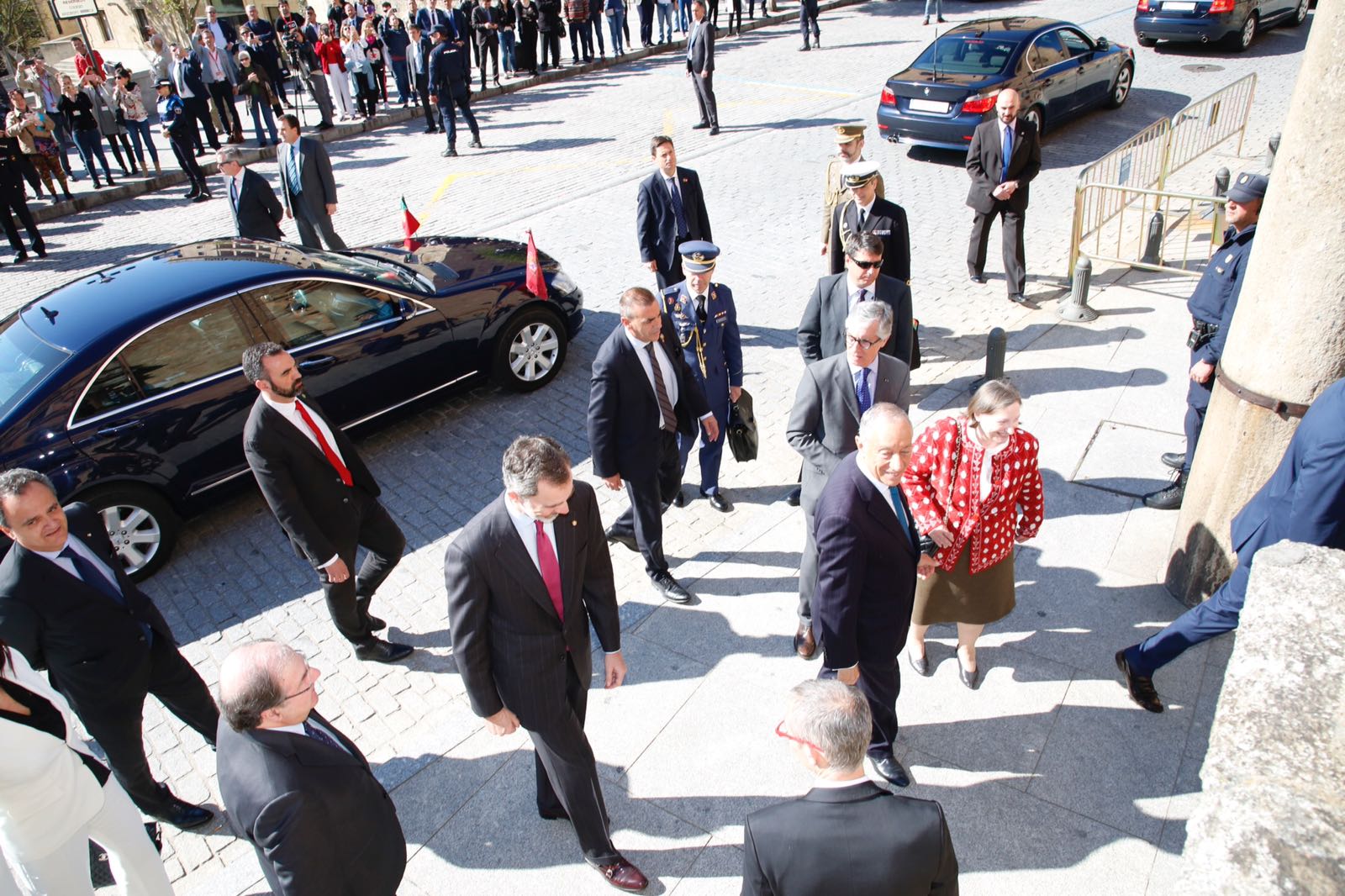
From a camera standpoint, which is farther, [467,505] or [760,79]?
[760,79]

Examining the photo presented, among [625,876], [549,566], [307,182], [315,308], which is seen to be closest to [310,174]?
[307,182]

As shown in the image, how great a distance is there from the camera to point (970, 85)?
12977 mm

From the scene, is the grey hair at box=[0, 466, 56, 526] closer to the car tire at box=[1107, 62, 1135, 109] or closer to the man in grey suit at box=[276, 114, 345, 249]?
the man in grey suit at box=[276, 114, 345, 249]

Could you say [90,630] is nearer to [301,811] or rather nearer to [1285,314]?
[301,811]

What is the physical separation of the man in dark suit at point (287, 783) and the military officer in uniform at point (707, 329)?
3.37 m

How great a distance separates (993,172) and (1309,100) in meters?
4.89

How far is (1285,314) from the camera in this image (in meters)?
4.18

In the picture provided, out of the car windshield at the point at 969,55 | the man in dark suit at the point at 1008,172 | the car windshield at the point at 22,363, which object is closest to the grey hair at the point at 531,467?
the car windshield at the point at 22,363

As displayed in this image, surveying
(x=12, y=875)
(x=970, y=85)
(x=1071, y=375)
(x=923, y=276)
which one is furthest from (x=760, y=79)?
(x=12, y=875)

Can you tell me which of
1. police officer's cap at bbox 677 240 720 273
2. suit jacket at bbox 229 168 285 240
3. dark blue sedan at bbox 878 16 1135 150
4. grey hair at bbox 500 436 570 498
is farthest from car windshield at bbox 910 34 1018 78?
grey hair at bbox 500 436 570 498

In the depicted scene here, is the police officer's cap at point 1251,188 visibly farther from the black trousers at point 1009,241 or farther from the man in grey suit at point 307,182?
the man in grey suit at point 307,182

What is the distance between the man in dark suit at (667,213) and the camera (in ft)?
25.5

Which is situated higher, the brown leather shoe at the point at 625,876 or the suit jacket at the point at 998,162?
the suit jacket at the point at 998,162

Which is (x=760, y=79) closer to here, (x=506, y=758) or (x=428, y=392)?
(x=428, y=392)
